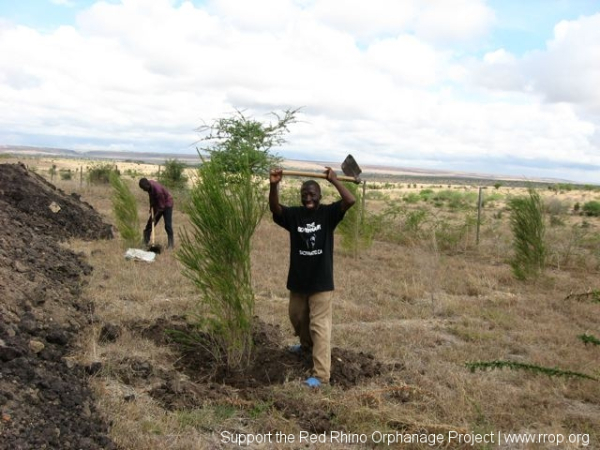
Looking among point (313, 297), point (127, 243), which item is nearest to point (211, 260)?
point (313, 297)

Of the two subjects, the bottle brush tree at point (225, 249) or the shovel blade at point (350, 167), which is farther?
the shovel blade at point (350, 167)

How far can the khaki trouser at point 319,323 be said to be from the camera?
187 inches

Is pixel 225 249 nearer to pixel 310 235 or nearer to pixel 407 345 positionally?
pixel 310 235

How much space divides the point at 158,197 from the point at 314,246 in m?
6.90

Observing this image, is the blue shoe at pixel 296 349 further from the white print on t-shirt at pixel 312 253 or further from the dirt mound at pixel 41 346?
the dirt mound at pixel 41 346

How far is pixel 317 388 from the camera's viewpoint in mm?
4602

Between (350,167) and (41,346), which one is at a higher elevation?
(350,167)

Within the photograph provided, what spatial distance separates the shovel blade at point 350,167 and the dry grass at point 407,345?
5.81 ft

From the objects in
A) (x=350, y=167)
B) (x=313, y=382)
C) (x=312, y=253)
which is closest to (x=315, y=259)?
(x=312, y=253)

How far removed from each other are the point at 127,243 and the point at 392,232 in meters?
7.22

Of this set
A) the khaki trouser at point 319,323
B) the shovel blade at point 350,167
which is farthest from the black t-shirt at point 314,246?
the shovel blade at point 350,167

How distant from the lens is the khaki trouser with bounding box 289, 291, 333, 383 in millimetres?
4758

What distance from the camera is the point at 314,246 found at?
478 centimetres

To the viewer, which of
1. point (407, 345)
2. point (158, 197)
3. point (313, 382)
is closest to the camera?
point (313, 382)
